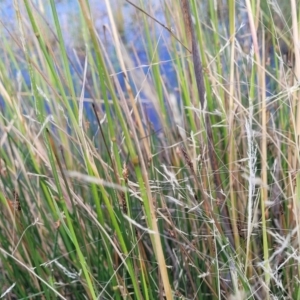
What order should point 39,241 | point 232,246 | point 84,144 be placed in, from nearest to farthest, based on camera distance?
point 84,144 → point 232,246 → point 39,241

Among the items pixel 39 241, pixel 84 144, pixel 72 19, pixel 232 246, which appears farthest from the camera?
pixel 72 19

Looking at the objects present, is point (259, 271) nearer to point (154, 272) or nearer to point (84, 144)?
point (154, 272)

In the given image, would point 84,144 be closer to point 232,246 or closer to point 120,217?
point 120,217

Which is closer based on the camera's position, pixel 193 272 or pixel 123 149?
pixel 193 272

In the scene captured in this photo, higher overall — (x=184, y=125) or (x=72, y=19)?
(x=72, y=19)

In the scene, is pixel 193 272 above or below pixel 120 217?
below

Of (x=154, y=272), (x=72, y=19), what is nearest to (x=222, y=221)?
(x=154, y=272)

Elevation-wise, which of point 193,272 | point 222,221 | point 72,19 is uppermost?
point 72,19

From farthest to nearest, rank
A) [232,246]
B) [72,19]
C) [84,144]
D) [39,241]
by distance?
[72,19] → [39,241] → [232,246] → [84,144]

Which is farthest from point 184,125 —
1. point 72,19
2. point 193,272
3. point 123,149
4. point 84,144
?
point 72,19
